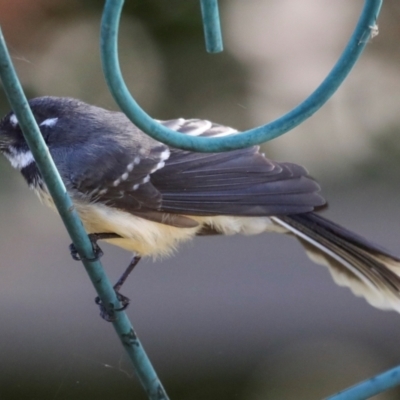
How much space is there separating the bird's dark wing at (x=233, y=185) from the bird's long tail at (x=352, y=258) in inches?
5.5

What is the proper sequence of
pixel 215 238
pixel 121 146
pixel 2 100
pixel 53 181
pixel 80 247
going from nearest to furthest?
pixel 53 181
pixel 80 247
pixel 121 146
pixel 2 100
pixel 215 238

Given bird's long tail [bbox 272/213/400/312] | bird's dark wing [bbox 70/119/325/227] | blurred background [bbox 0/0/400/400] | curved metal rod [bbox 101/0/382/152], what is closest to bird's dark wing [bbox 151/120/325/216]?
bird's dark wing [bbox 70/119/325/227]

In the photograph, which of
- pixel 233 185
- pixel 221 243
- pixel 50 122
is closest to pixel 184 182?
pixel 233 185

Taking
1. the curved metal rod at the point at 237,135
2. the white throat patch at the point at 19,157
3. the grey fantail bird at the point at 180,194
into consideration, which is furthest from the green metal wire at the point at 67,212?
the white throat patch at the point at 19,157

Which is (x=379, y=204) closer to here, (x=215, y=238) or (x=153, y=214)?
(x=215, y=238)

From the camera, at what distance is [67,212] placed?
184 centimetres

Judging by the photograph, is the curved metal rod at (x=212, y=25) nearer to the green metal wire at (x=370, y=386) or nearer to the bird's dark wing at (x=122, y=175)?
the green metal wire at (x=370, y=386)

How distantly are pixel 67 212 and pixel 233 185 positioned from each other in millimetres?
1283

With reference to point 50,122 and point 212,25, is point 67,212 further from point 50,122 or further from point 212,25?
point 50,122

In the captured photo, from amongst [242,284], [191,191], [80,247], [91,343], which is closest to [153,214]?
[191,191]

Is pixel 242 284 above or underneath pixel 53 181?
underneath

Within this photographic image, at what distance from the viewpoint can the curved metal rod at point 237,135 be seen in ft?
5.44

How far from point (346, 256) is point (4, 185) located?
370 centimetres

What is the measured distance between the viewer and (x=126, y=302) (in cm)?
303
